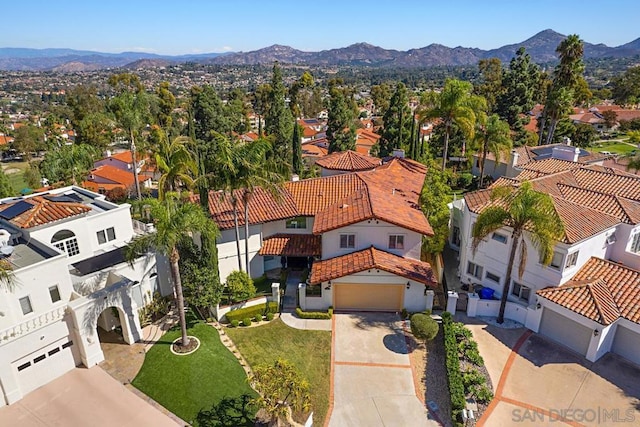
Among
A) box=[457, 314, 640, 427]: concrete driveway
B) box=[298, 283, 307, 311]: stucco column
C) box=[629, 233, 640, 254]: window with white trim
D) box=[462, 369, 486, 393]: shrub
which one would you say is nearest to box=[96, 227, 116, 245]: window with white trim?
box=[298, 283, 307, 311]: stucco column

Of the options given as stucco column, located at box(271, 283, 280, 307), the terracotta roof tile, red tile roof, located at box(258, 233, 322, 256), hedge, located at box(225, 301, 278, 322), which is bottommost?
hedge, located at box(225, 301, 278, 322)

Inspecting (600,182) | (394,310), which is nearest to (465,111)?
(600,182)

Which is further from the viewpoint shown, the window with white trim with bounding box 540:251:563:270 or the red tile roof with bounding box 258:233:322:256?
the red tile roof with bounding box 258:233:322:256

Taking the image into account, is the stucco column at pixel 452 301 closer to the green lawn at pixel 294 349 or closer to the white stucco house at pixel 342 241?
the white stucco house at pixel 342 241

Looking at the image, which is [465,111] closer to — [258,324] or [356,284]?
[356,284]

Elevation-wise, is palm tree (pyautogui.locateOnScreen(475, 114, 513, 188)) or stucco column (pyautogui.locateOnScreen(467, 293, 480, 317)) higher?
palm tree (pyautogui.locateOnScreen(475, 114, 513, 188))

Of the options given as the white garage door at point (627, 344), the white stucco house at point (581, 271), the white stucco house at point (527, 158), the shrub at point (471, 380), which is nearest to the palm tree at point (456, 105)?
the white stucco house at point (581, 271)

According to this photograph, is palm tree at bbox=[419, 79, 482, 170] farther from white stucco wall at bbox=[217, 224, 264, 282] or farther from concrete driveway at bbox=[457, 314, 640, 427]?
white stucco wall at bbox=[217, 224, 264, 282]
